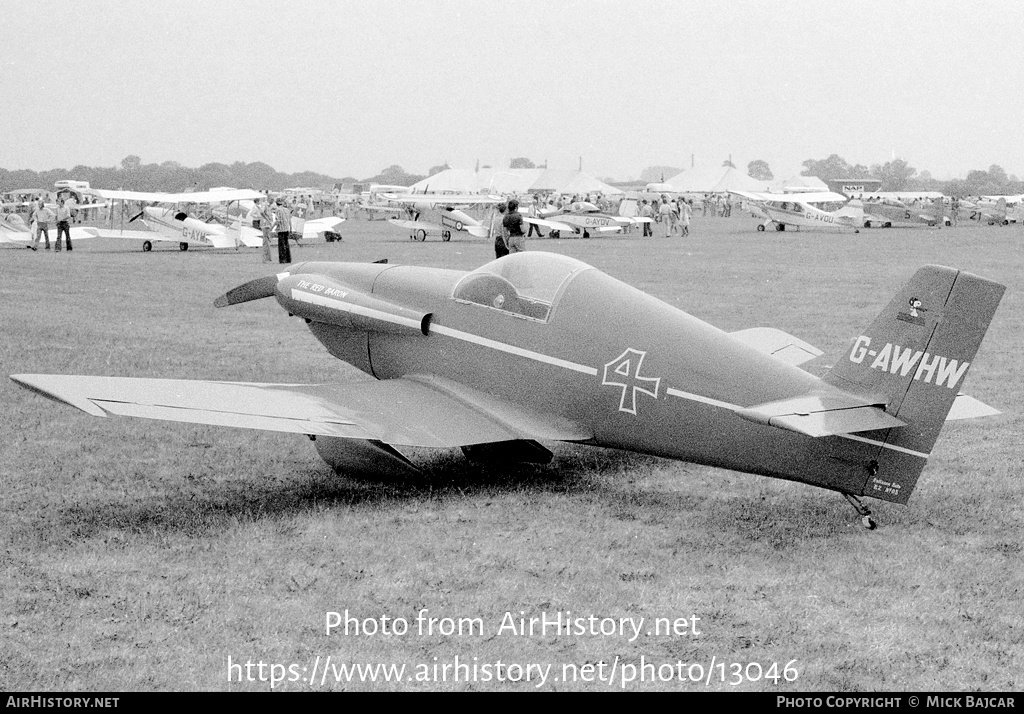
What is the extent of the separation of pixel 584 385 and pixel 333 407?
1.58m

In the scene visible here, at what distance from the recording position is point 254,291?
9555 millimetres

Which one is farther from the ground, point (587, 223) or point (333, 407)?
point (587, 223)

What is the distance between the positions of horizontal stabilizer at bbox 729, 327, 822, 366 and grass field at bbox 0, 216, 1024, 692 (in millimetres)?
1243

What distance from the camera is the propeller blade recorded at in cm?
929

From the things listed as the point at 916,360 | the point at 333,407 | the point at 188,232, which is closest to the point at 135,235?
the point at 188,232

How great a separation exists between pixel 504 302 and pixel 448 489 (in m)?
1.29

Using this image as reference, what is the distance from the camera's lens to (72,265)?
24.3 metres

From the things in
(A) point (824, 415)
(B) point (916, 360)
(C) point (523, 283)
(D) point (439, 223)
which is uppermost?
(C) point (523, 283)

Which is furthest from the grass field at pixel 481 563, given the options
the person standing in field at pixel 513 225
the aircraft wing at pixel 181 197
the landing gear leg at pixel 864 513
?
the aircraft wing at pixel 181 197

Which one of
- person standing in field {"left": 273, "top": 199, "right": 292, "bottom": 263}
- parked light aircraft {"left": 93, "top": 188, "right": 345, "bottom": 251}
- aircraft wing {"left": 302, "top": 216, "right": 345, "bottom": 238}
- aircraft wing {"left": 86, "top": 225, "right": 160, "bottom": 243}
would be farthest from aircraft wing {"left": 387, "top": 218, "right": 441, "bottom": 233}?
person standing in field {"left": 273, "top": 199, "right": 292, "bottom": 263}

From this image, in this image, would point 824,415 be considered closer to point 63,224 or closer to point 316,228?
point 63,224

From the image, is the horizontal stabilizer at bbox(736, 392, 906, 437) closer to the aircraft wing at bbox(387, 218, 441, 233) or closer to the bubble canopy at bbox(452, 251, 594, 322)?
the bubble canopy at bbox(452, 251, 594, 322)

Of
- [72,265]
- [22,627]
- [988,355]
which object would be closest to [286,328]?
[988,355]

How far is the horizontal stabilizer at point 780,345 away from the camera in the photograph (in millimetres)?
8617
